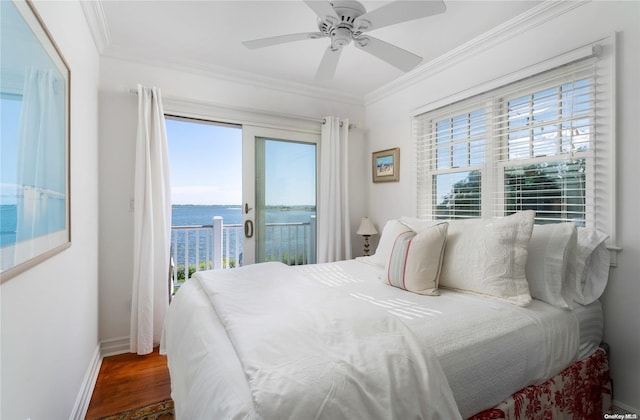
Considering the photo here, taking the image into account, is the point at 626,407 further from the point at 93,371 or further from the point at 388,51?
the point at 93,371

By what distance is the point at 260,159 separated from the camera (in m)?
3.22

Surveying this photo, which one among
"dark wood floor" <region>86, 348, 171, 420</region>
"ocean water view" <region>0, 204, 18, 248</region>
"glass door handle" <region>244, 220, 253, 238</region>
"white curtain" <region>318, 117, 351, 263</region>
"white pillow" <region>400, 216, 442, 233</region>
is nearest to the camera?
"ocean water view" <region>0, 204, 18, 248</region>

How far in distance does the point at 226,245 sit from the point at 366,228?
6.76 feet

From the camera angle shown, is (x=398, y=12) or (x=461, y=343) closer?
(x=461, y=343)

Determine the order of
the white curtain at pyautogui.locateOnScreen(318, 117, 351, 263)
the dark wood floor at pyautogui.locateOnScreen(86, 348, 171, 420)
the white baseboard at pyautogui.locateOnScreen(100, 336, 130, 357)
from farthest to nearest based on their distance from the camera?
the white curtain at pyautogui.locateOnScreen(318, 117, 351, 263) < the white baseboard at pyautogui.locateOnScreen(100, 336, 130, 357) < the dark wood floor at pyautogui.locateOnScreen(86, 348, 171, 420)

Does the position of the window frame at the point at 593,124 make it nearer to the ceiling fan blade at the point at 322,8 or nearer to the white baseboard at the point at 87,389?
the ceiling fan blade at the point at 322,8

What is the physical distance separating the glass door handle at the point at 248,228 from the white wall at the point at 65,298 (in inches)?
50.1

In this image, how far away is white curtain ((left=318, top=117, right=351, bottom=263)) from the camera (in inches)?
134

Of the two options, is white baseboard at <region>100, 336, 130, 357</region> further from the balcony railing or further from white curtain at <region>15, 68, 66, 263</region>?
white curtain at <region>15, 68, 66, 263</region>

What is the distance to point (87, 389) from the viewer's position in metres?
1.89

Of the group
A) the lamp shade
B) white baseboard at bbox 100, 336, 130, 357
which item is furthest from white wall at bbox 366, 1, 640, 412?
white baseboard at bbox 100, 336, 130, 357

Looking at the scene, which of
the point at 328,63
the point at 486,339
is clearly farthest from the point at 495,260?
the point at 328,63

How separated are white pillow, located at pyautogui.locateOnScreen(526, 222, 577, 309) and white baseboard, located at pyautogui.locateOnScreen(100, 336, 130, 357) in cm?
314

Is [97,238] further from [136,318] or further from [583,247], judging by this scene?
[583,247]
